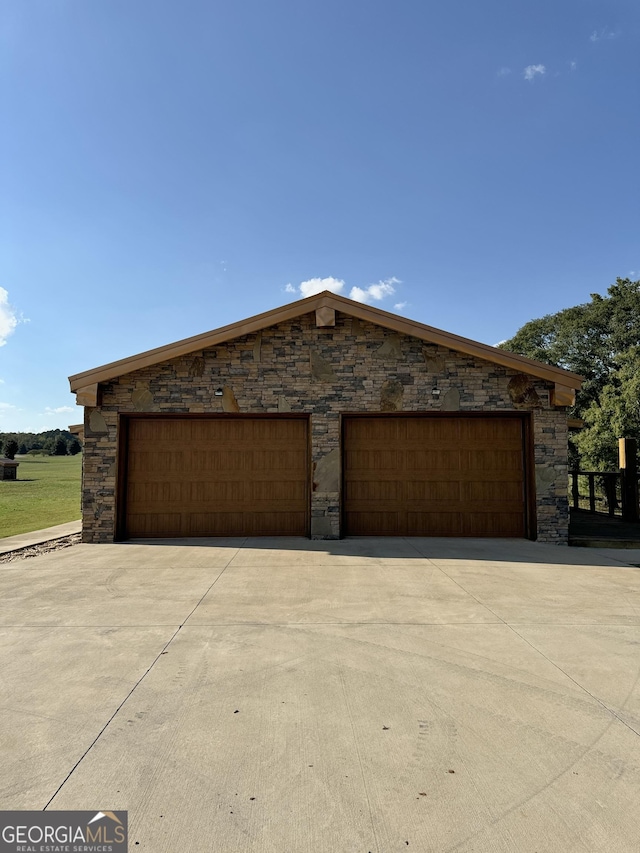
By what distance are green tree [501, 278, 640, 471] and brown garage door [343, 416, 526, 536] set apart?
16033mm

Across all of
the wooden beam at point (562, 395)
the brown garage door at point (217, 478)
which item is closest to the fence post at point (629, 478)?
the wooden beam at point (562, 395)

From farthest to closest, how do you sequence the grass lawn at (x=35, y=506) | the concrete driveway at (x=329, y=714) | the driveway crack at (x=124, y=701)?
the grass lawn at (x=35, y=506) → the driveway crack at (x=124, y=701) → the concrete driveway at (x=329, y=714)

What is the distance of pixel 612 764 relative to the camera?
282 cm

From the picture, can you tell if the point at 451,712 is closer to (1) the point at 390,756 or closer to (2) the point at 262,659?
(1) the point at 390,756

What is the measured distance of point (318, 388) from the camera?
10.7 meters

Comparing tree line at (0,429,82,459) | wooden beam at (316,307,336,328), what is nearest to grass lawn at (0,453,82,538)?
wooden beam at (316,307,336,328)

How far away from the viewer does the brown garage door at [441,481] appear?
35.6 feet

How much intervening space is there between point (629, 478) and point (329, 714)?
12.7 meters

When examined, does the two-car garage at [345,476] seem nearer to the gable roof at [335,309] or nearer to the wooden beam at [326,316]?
the gable roof at [335,309]

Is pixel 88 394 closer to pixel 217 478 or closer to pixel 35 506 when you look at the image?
pixel 217 478

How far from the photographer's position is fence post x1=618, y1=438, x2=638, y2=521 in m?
13.1

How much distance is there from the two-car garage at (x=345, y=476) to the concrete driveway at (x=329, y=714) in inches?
166

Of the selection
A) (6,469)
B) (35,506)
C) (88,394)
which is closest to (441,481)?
(88,394)

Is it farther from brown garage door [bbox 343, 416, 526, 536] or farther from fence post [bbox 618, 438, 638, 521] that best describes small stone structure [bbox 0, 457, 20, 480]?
fence post [bbox 618, 438, 638, 521]
